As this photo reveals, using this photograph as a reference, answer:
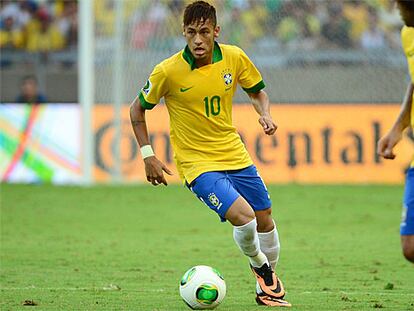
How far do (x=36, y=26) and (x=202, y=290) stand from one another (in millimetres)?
18053

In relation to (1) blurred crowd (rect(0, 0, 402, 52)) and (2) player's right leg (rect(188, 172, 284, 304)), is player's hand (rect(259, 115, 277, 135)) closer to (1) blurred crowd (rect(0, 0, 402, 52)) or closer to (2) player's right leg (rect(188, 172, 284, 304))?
(2) player's right leg (rect(188, 172, 284, 304))

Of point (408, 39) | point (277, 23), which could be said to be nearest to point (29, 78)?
point (277, 23)

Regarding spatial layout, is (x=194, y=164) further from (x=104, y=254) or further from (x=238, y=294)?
(x=104, y=254)

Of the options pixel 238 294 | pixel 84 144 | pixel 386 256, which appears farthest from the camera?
pixel 84 144

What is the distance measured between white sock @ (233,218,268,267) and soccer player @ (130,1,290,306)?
13 millimetres

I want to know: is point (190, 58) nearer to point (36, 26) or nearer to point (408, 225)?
point (408, 225)

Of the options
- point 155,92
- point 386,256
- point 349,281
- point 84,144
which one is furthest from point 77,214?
point 155,92

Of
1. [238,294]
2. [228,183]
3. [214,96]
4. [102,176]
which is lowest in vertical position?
[102,176]

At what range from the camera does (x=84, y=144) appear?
760 inches

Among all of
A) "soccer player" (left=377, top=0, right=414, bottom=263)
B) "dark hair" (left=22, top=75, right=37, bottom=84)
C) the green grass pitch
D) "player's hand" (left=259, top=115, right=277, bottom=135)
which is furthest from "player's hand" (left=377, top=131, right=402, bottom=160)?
"dark hair" (left=22, top=75, right=37, bottom=84)

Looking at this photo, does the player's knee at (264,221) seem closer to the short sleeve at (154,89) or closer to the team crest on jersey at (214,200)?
the team crest on jersey at (214,200)

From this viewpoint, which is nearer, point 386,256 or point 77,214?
point 386,256

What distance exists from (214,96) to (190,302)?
1.58 m

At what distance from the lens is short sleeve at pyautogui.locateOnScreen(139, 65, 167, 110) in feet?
25.8
